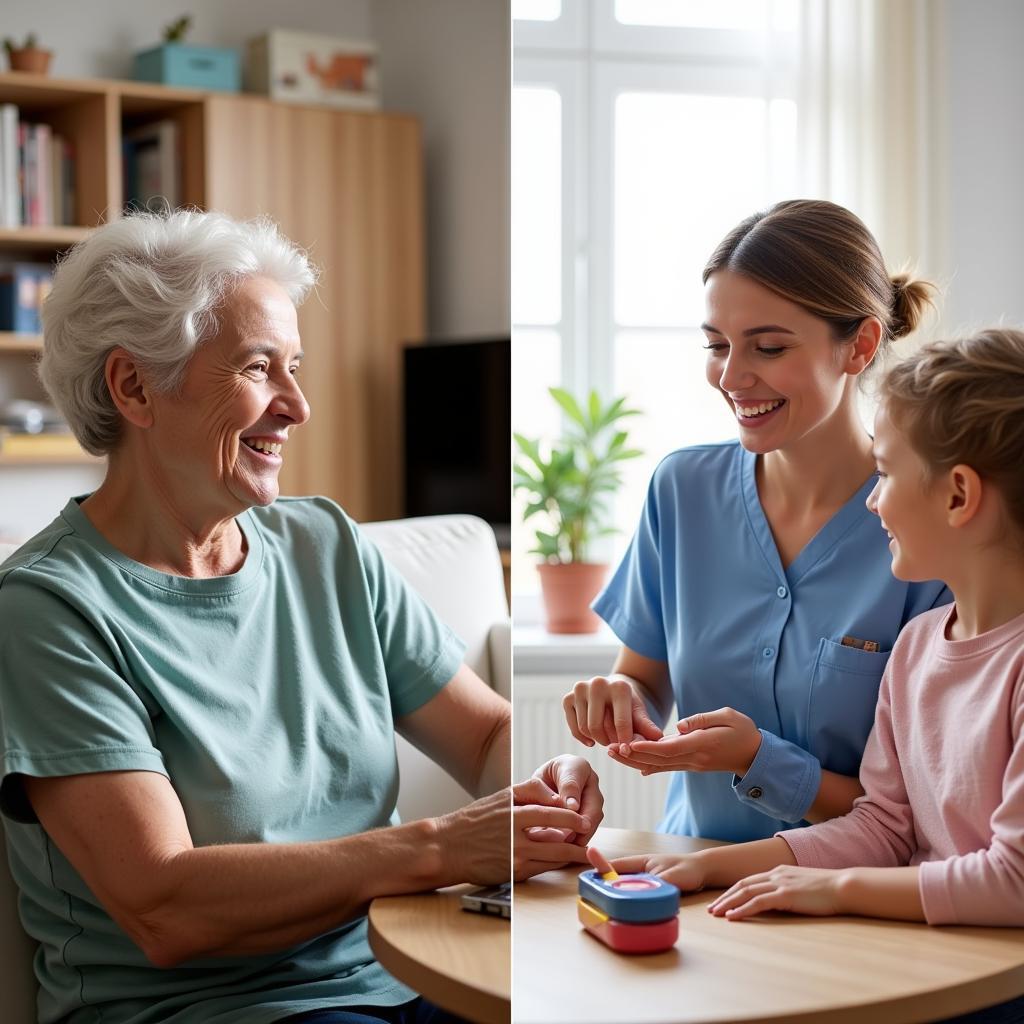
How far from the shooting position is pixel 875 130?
2.02m

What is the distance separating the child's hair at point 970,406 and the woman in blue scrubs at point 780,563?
0.06m

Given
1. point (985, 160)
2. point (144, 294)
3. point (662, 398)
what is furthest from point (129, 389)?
point (662, 398)

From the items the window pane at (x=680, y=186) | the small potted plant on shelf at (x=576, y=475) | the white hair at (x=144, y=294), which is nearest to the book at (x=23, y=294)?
the white hair at (x=144, y=294)

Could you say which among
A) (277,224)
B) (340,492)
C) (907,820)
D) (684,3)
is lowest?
(907,820)

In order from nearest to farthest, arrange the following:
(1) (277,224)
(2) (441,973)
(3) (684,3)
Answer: (2) (441,973), (1) (277,224), (3) (684,3)

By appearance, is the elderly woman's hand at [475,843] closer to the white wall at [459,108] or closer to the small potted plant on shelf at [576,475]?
the white wall at [459,108]

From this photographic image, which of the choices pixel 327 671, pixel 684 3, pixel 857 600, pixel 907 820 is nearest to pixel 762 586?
pixel 857 600

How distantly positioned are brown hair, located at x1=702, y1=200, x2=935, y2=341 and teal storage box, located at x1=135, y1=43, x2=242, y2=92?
0.25m

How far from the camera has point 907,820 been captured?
0.56 m

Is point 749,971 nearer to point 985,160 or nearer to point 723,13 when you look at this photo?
point 985,160

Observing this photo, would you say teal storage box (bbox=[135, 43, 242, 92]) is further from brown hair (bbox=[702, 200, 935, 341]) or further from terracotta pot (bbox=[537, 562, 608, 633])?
terracotta pot (bbox=[537, 562, 608, 633])

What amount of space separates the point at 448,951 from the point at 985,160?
1471mm

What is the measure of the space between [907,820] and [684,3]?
6.17 ft

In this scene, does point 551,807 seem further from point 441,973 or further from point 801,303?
point 801,303
